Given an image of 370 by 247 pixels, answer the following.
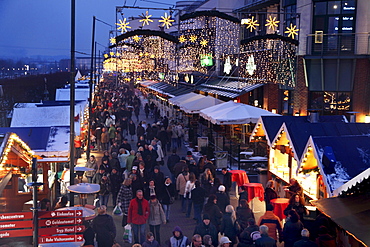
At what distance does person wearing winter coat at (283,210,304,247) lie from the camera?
1022cm

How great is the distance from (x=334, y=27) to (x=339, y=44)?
0.95m

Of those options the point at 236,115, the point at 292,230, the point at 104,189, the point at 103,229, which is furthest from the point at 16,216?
the point at 236,115

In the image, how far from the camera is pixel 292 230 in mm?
10227

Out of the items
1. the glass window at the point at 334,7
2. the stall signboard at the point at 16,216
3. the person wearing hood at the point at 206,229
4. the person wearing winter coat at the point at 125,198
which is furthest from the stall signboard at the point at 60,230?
the glass window at the point at 334,7

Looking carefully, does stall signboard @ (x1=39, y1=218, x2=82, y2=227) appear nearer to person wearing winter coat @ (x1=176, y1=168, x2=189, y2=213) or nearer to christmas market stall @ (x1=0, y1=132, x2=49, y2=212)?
christmas market stall @ (x1=0, y1=132, x2=49, y2=212)

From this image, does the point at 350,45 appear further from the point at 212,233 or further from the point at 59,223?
the point at 59,223

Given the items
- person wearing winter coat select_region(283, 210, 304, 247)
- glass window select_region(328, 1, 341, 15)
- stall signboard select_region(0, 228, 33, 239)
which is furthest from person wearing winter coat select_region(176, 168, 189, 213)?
glass window select_region(328, 1, 341, 15)

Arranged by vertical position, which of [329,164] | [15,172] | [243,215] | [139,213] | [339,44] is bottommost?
[139,213]

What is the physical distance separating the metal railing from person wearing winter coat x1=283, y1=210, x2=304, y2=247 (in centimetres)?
1569

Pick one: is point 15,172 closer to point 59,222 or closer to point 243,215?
Result: point 59,222

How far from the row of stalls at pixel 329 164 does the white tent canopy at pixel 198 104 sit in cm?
899

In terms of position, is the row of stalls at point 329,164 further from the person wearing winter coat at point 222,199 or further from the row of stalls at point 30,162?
the row of stalls at point 30,162

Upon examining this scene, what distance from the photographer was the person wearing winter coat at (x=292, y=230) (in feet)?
33.5

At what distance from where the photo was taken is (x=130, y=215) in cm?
1162
